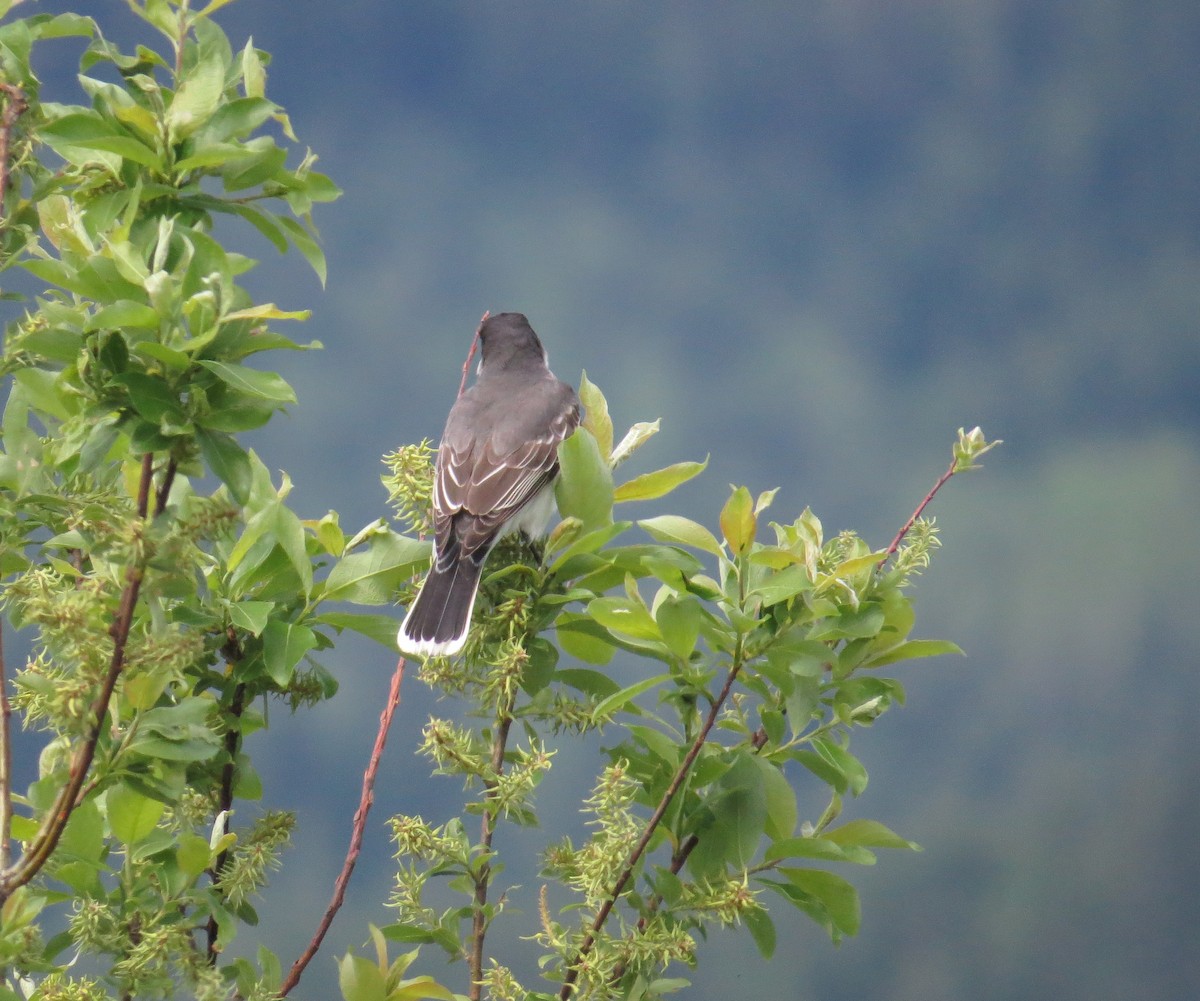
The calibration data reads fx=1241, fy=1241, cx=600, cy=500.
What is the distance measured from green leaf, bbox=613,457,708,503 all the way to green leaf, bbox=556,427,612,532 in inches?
2.2

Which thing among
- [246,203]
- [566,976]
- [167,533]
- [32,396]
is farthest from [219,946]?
[246,203]

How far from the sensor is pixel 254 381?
1429 mm

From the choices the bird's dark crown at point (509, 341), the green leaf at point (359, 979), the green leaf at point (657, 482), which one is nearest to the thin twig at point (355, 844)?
the green leaf at point (359, 979)

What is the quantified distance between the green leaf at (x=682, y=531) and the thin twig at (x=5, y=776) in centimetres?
88

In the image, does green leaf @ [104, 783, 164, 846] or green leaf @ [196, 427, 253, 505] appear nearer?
green leaf @ [196, 427, 253, 505]

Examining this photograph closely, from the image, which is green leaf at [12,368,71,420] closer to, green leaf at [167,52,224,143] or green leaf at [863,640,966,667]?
green leaf at [167,52,224,143]

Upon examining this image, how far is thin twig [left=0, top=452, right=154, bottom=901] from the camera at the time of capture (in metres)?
1.34

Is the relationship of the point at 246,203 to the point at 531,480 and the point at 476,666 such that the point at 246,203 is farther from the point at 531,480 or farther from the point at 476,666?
the point at 531,480

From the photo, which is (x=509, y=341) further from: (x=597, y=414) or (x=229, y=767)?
(x=229, y=767)

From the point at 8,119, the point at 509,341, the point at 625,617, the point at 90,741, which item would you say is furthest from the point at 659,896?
the point at 509,341

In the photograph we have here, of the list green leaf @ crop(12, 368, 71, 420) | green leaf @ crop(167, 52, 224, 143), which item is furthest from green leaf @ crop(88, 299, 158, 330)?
green leaf @ crop(12, 368, 71, 420)

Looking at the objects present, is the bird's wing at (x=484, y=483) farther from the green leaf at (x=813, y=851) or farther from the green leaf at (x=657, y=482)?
the green leaf at (x=813, y=851)

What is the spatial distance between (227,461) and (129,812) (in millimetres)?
524

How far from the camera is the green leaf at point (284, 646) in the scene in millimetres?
1708
